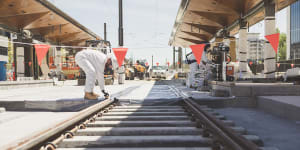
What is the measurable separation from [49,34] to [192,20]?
13279mm

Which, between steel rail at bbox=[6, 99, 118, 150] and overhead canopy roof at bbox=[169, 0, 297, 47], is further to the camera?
overhead canopy roof at bbox=[169, 0, 297, 47]

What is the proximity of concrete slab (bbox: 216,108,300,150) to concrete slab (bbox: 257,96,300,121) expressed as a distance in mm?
132

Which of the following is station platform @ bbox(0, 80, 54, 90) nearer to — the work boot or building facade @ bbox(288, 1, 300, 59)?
the work boot

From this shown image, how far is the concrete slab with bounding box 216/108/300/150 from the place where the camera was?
8.78 ft

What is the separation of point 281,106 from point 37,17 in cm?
1547

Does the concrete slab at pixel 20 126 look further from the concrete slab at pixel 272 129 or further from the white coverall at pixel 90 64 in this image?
the concrete slab at pixel 272 129

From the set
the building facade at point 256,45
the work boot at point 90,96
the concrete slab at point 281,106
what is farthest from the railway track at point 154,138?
the building facade at point 256,45

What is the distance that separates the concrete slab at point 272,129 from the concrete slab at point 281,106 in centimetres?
13

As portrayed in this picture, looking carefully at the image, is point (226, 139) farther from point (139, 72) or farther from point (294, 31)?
point (294, 31)

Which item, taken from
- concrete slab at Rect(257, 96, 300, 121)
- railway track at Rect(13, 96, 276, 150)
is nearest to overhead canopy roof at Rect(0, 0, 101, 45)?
railway track at Rect(13, 96, 276, 150)

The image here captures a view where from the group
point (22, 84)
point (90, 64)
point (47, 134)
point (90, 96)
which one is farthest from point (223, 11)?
point (47, 134)

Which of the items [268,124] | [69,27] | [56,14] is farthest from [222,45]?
[69,27]

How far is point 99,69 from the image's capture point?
543cm

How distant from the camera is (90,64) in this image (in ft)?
17.3
